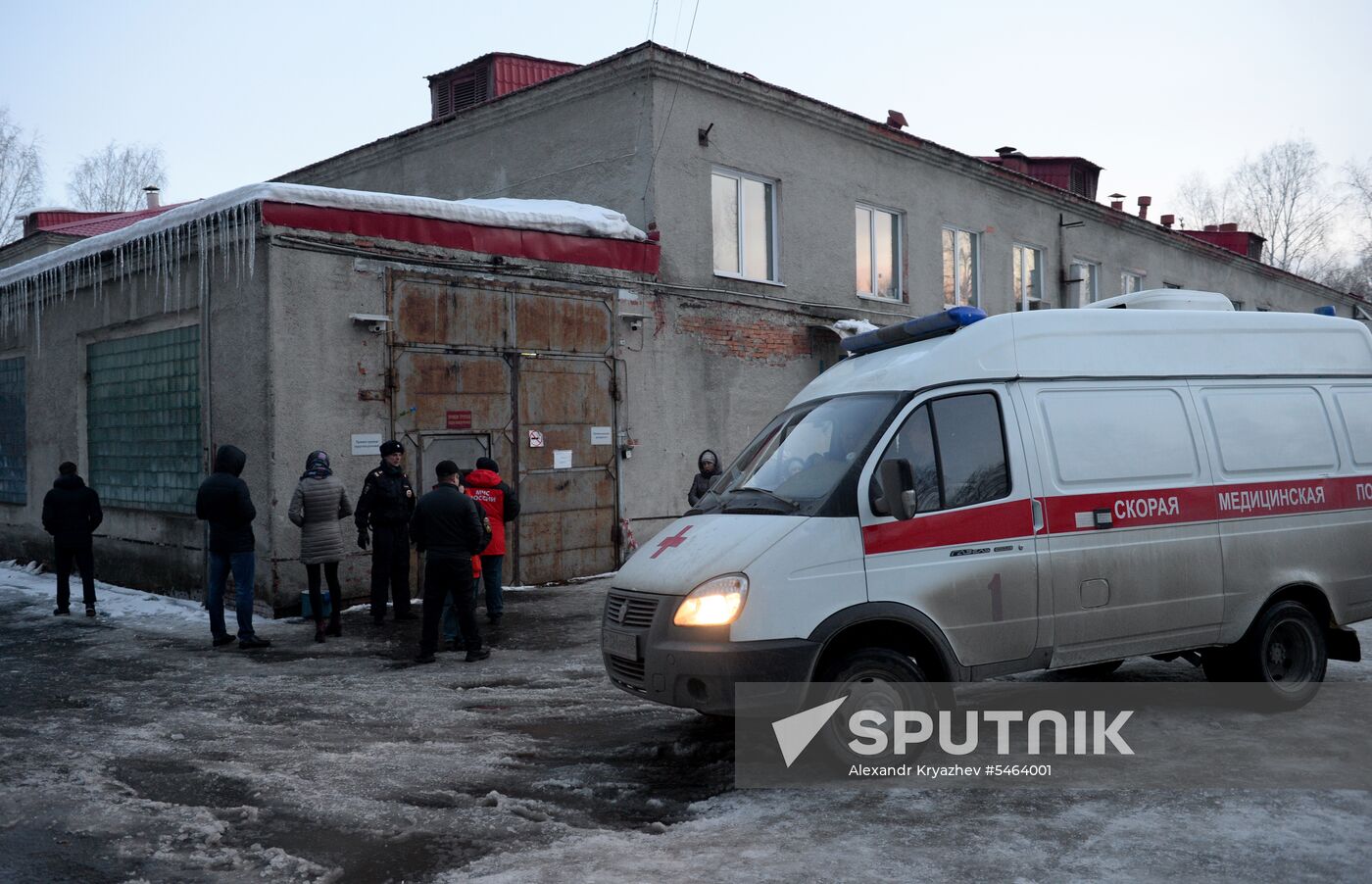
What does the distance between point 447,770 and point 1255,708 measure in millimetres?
4978

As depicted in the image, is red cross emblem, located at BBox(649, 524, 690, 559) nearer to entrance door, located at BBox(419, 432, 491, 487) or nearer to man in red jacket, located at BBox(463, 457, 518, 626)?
man in red jacket, located at BBox(463, 457, 518, 626)

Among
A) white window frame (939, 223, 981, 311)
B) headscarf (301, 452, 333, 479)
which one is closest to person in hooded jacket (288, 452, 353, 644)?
headscarf (301, 452, 333, 479)

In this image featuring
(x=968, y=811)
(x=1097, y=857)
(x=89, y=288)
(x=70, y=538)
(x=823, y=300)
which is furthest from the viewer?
(x=823, y=300)

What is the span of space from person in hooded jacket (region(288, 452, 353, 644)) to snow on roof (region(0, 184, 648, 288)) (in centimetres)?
290

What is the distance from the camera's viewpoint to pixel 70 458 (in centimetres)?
1458

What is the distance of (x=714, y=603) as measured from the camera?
211 inches

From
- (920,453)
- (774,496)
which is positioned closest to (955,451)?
(920,453)

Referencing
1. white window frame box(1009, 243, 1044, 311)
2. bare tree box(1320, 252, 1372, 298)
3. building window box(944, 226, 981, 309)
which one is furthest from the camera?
bare tree box(1320, 252, 1372, 298)

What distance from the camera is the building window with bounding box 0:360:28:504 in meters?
15.8

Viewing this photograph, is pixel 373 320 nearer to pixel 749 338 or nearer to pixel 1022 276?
pixel 749 338

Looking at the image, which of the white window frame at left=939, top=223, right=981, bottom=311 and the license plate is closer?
the license plate

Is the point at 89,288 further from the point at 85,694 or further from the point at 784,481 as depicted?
the point at 784,481

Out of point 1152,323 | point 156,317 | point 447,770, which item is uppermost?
point 156,317

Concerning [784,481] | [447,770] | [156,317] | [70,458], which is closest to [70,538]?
[156,317]
